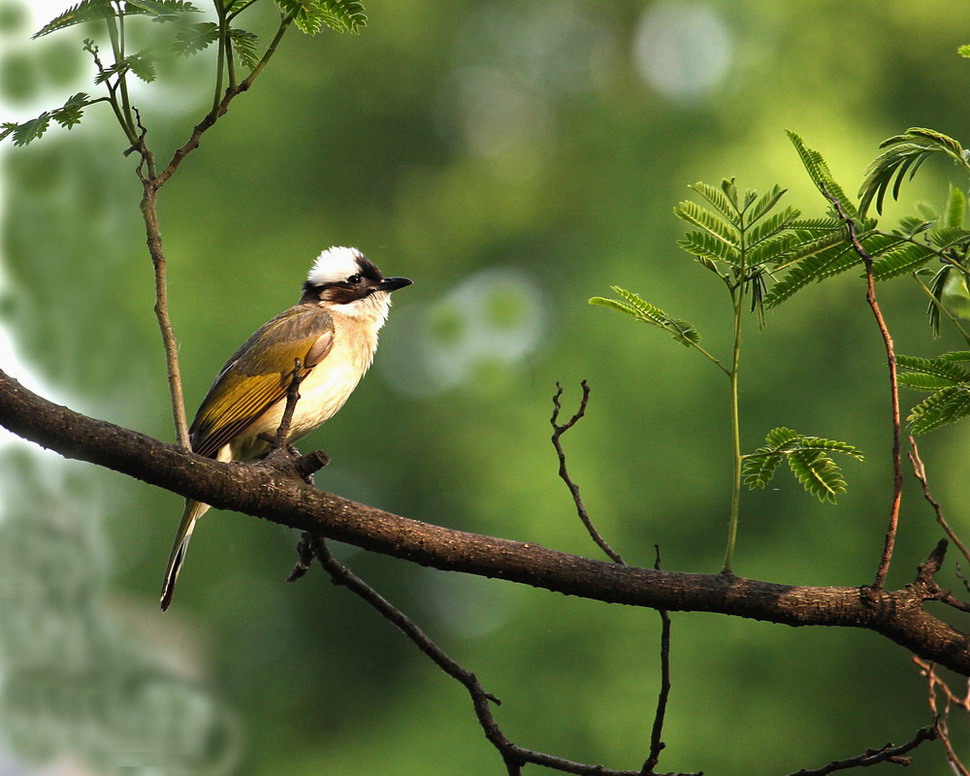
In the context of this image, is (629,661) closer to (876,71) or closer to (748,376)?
(748,376)

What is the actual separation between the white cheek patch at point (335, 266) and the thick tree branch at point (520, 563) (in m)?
3.43

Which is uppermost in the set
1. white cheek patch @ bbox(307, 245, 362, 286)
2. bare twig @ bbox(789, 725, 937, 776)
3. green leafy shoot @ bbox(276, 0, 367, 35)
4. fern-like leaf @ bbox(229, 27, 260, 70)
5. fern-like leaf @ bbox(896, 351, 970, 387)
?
white cheek patch @ bbox(307, 245, 362, 286)

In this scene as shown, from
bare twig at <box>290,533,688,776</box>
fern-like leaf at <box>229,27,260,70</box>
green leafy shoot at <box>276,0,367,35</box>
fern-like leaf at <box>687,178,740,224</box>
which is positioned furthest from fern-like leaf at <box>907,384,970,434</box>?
fern-like leaf at <box>229,27,260,70</box>

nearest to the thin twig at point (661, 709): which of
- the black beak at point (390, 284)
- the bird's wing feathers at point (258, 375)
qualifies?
the bird's wing feathers at point (258, 375)

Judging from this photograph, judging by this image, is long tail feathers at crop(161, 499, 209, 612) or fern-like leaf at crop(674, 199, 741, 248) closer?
fern-like leaf at crop(674, 199, 741, 248)

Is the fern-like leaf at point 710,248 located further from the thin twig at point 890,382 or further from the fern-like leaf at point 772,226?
the thin twig at point 890,382

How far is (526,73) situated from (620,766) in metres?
13.0

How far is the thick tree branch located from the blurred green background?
18.5ft

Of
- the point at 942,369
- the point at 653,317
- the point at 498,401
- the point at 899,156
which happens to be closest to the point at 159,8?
the point at 653,317

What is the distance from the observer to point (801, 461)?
2.57 m

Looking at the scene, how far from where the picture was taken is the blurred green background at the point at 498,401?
10.6 meters

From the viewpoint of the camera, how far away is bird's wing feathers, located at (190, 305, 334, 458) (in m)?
4.62

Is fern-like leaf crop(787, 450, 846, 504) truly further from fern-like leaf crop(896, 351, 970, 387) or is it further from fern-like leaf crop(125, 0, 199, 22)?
fern-like leaf crop(125, 0, 199, 22)

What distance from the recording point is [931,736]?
2.35 m
